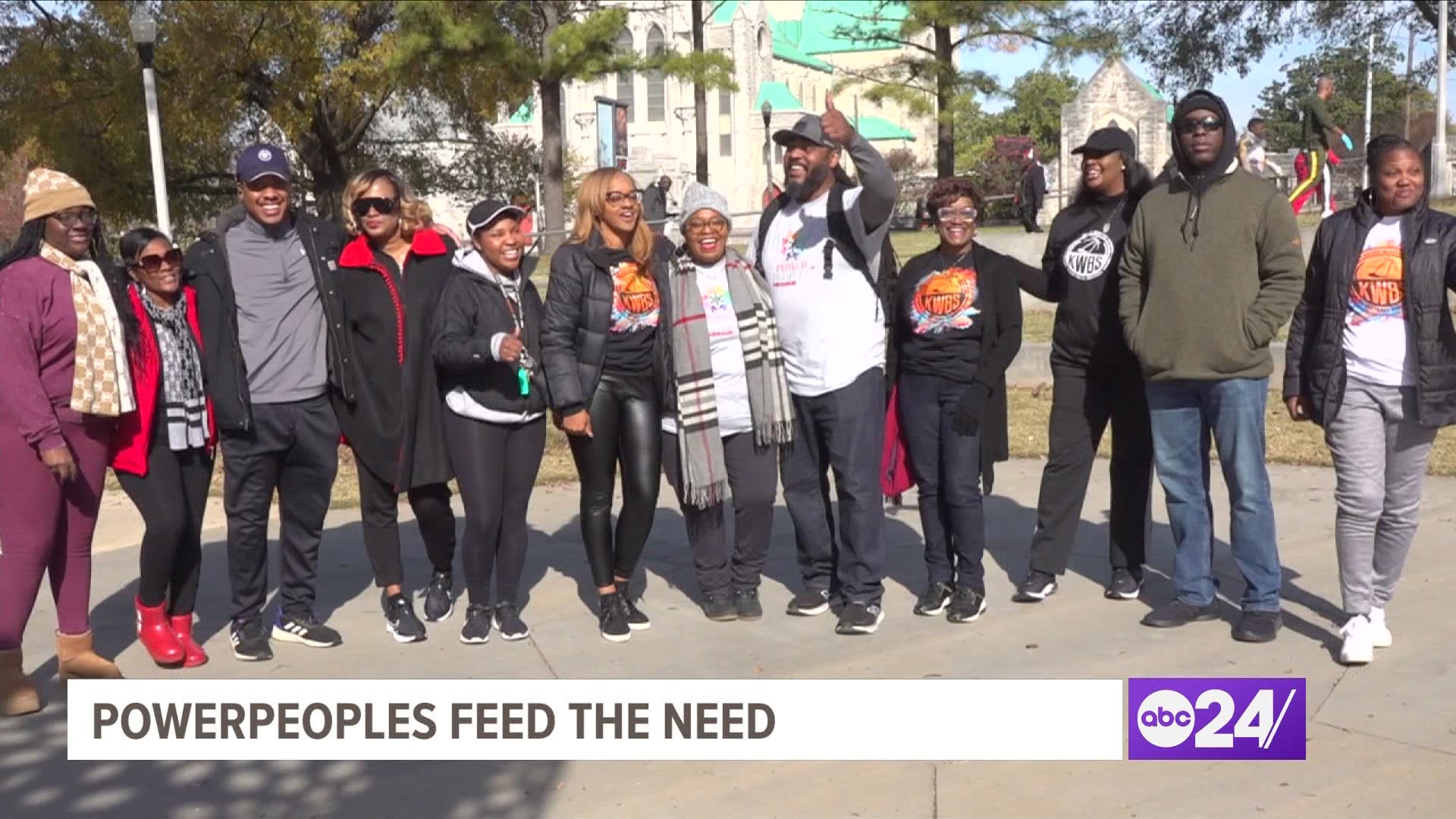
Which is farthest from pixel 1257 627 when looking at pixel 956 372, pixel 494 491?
pixel 494 491

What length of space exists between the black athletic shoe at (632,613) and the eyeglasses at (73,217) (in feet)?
8.10

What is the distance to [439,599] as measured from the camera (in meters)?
6.50

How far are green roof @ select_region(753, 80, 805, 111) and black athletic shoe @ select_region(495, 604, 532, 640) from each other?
→ 8227 centimetres

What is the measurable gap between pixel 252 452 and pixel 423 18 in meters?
19.3

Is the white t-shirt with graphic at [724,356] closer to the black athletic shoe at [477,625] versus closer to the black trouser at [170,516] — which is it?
the black athletic shoe at [477,625]

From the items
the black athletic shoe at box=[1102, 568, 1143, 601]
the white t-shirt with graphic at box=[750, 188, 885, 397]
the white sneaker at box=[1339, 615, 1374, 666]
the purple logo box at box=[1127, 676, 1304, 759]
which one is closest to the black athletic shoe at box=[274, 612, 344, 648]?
the white t-shirt with graphic at box=[750, 188, 885, 397]

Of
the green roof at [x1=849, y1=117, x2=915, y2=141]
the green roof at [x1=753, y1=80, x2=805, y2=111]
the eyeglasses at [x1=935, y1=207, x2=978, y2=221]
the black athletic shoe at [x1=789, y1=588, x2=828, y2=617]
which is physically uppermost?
the green roof at [x1=753, y1=80, x2=805, y2=111]

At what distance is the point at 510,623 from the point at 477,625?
130mm

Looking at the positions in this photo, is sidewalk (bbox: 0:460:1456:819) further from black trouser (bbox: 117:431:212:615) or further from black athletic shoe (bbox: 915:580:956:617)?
black trouser (bbox: 117:431:212:615)

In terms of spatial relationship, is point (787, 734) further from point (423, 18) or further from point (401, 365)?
point (423, 18)

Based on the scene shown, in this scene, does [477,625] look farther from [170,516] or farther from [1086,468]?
[1086,468]

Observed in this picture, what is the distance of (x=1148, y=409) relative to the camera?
21.1ft

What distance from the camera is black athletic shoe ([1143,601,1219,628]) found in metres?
6.04

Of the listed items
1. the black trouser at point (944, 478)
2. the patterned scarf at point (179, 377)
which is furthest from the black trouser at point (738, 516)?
the patterned scarf at point (179, 377)
